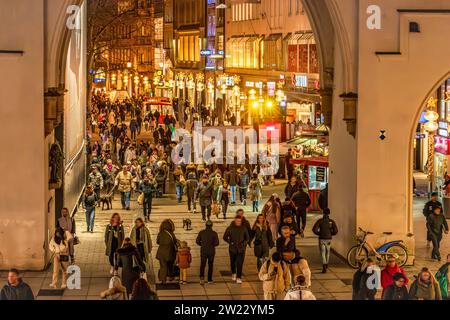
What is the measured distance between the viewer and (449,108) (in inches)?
1469

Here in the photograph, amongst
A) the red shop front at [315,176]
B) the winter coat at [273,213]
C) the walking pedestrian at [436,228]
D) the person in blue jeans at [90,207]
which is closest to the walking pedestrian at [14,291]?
the winter coat at [273,213]

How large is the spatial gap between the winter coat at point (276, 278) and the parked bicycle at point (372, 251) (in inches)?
194

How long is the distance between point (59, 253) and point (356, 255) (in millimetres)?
6055

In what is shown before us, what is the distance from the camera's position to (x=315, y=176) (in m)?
33.0

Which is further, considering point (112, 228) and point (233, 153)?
point (233, 153)

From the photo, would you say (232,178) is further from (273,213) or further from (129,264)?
(129,264)

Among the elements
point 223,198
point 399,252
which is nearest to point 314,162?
point 223,198

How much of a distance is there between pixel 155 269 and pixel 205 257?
74.8 inches

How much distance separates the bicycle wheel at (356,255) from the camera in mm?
22359

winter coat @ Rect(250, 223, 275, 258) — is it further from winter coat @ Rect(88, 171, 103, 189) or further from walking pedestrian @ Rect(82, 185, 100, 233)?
winter coat @ Rect(88, 171, 103, 189)

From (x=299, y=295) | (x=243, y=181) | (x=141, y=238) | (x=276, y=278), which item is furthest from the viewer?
(x=243, y=181)

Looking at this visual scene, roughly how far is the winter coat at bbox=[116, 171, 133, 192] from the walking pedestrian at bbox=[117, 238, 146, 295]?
1306cm

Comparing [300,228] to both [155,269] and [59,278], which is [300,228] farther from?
[59,278]
